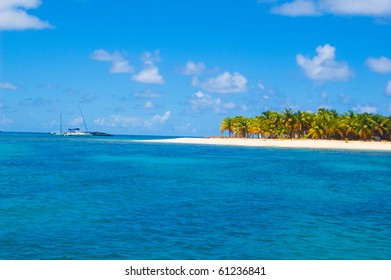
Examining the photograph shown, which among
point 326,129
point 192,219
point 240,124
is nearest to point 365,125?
point 326,129

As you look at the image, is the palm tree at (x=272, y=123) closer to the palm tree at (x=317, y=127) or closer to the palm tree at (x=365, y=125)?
the palm tree at (x=317, y=127)

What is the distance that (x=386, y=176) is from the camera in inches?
1779

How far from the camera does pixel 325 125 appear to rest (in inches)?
4796

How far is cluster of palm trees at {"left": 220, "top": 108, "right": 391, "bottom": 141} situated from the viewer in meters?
119

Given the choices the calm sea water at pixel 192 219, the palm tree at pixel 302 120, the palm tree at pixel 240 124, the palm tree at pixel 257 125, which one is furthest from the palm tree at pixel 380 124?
the calm sea water at pixel 192 219

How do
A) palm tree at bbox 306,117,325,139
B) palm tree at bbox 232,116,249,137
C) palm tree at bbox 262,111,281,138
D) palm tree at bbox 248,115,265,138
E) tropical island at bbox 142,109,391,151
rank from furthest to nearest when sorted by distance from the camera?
palm tree at bbox 232,116,249,137 → palm tree at bbox 248,115,265,138 → palm tree at bbox 262,111,281,138 → palm tree at bbox 306,117,325,139 → tropical island at bbox 142,109,391,151

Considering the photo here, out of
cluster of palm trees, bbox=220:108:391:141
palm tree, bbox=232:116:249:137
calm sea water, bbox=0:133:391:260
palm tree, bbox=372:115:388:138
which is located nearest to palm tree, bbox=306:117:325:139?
cluster of palm trees, bbox=220:108:391:141

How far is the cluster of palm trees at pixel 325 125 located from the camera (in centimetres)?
11856

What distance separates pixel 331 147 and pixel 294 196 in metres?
85.6

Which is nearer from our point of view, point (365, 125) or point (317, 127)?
point (365, 125)

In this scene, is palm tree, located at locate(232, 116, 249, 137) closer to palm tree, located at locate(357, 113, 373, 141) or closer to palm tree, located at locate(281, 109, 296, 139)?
palm tree, located at locate(281, 109, 296, 139)

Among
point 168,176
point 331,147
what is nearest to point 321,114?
point 331,147

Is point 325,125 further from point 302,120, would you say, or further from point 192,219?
point 192,219
